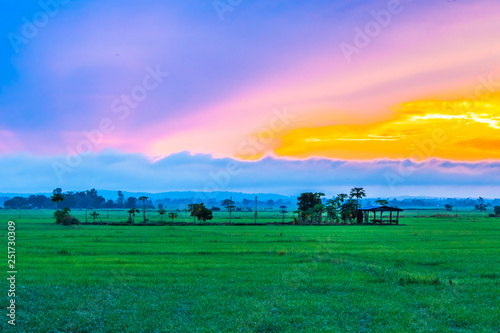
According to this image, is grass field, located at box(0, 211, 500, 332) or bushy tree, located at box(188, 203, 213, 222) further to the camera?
bushy tree, located at box(188, 203, 213, 222)

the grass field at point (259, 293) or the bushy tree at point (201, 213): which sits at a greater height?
the grass field at point (259, 293)

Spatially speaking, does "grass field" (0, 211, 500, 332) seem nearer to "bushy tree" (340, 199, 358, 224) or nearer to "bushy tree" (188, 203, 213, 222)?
"bushy tree" (340, 199, 358, 224)

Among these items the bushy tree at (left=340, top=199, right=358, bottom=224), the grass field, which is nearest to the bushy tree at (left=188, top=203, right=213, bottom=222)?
the bushy tree at (left=340, top=199, right=358, bottom=224)

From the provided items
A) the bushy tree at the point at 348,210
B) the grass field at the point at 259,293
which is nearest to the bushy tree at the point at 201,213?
the bushy tree at the point at 348,210

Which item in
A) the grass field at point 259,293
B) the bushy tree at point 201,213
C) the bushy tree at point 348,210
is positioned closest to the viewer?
the grass field at point 259,293

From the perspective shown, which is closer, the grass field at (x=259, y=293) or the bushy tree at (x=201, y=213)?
the grass field at (x=259, y=293)

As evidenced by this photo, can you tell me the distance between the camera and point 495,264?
25.6 meters

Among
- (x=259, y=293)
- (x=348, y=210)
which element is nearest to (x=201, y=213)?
(x=348, y=210)

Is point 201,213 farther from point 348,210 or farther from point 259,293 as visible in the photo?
point 259,293

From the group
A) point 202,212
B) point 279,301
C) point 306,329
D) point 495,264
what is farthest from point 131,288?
point 202,212

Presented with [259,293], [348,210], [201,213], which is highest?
[259,293]

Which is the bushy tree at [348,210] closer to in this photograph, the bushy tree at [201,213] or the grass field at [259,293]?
Result: the bushy tree at [201,213]

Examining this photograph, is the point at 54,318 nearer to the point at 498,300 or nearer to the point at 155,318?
the point at 155,318

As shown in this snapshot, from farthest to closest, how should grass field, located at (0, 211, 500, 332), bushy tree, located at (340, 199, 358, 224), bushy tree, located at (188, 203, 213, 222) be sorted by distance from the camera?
bushy tree, located at (188, 203, 213, 222), bushy tree, located at (340, 199, 358, 224), grass field, located at (0, 211, 500, 332)
